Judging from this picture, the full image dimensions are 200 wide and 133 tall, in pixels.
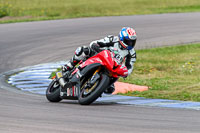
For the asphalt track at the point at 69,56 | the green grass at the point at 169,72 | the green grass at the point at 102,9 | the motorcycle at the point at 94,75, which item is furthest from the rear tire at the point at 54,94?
the green grass at the point at 102,9

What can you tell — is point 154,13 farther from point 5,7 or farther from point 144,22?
point 5,7

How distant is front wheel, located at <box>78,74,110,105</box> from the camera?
8477 millimetres

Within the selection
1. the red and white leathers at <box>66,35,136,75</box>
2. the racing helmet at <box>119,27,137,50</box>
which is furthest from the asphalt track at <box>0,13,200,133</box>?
the racing helmet at <box>119,27,137,50</box>

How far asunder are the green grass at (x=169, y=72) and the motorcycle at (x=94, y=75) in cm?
157

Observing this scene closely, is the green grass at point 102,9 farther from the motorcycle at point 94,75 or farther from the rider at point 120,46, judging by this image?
the motorcycle at point 94,75

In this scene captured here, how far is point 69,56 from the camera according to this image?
1809cm

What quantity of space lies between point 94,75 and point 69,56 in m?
9.46

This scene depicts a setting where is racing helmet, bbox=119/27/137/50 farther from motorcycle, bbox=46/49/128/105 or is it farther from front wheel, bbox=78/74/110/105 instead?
front wheel, bbox=78/74/110/105

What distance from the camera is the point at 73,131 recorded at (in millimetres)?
6180

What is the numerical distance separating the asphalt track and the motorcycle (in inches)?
9.1

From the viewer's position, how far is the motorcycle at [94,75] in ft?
28.2

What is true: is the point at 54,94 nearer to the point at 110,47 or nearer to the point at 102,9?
the point at 110,47

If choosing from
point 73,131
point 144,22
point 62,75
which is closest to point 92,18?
point 144,22

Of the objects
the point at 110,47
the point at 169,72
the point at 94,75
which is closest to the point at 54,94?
the point at 94,75
